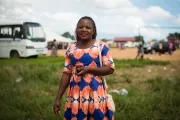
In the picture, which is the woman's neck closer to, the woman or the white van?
the woman

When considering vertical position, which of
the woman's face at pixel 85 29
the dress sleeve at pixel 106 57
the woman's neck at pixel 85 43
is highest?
the woman's face at pixel 85 29

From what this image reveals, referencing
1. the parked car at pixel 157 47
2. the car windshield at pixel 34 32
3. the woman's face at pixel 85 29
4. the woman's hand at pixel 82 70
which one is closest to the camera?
the woman's hand at pixel 82 70

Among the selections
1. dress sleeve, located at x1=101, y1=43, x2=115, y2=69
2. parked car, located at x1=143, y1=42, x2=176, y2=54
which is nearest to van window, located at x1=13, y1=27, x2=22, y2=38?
parked car, located at x1=143, y1=42, x2=176, y2=54

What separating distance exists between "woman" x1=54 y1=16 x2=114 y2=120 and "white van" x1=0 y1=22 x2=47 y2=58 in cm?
1407

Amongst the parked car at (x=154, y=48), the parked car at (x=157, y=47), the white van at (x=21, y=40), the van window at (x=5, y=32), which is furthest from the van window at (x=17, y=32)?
the parked car at (x=157, y=47)

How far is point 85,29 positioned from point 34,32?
48.8 ft

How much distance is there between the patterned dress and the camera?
7.16ft

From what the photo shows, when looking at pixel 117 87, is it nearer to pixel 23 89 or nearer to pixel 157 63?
pixel 23 89

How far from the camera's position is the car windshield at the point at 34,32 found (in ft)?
52.8

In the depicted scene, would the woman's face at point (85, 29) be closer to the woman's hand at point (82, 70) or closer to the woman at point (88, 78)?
the woman at point (88, 78)

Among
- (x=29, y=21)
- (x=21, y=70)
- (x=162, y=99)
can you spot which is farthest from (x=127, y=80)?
(x=29, y=21)

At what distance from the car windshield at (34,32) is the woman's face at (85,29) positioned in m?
14.2

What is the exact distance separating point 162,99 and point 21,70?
4.99 metres

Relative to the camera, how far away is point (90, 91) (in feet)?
7.24
